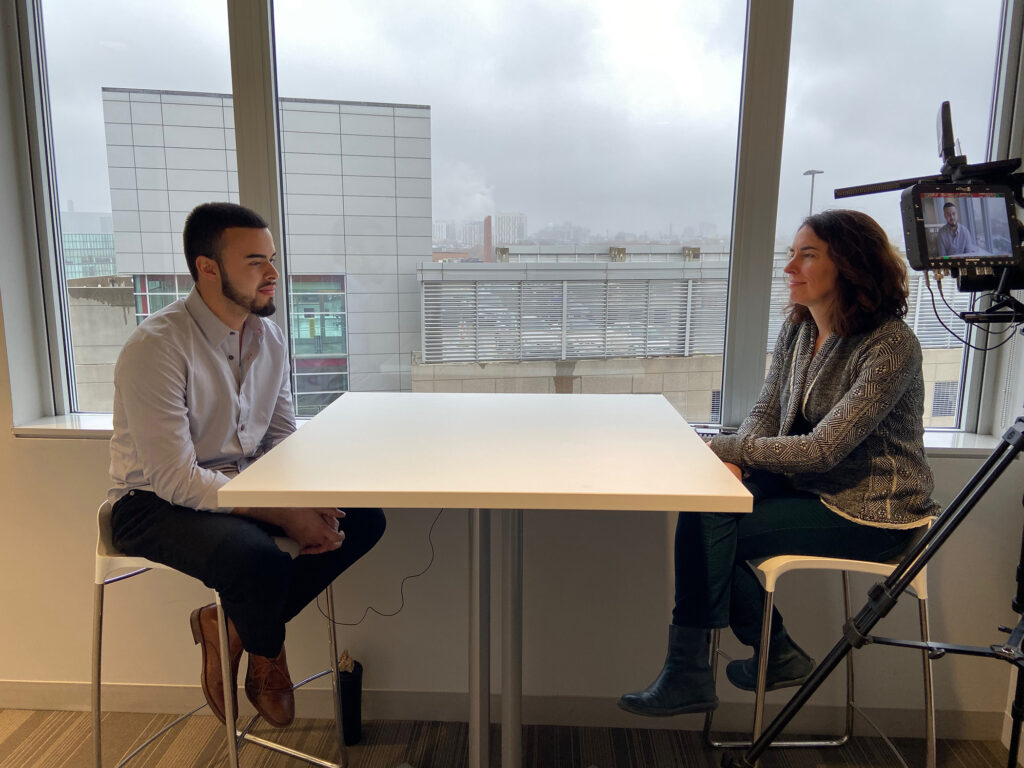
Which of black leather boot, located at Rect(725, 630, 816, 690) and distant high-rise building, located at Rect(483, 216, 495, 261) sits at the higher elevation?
distant high-rise building, located at Rect(483, 216, 495, 261)

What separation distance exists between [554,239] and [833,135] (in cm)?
85

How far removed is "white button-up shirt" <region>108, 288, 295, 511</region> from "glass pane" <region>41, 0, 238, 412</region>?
0.55 m

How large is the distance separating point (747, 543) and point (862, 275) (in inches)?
26.9

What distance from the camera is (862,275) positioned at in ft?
5.25

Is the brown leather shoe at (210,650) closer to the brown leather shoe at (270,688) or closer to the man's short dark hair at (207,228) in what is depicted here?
the brown leather shoe at (270,688)

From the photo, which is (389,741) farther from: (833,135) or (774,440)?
(833,135)

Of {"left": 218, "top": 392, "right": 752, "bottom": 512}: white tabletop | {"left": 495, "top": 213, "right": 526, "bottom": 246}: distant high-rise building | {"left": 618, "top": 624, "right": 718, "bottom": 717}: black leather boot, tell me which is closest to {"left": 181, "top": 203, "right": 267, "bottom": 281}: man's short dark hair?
{"left": 218, "top": 392, "right": 752, "bottom": 512}: white tabletop

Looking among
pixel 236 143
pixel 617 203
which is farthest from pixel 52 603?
pixel 617 203

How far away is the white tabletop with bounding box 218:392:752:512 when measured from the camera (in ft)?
3.50

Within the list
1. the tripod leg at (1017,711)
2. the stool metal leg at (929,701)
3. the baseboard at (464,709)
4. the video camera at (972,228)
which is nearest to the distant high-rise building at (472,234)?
the video camera at (972,228)

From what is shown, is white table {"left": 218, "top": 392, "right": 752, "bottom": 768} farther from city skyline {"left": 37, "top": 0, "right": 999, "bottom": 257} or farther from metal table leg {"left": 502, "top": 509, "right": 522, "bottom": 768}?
city skyline {"left": 37, "top": 0, "right": 999, "bottom": 257}

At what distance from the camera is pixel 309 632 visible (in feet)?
6.77

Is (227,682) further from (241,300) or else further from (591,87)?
(591,87)

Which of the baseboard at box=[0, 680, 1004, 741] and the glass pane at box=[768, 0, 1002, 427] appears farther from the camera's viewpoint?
the baseboard at box=[0, 680, 1004, 741]
